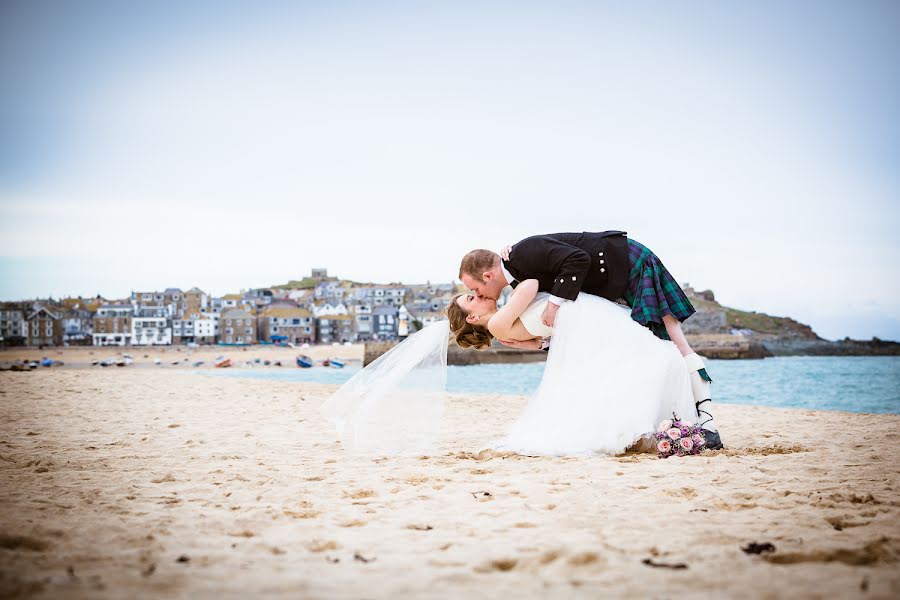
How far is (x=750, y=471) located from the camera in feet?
13.3

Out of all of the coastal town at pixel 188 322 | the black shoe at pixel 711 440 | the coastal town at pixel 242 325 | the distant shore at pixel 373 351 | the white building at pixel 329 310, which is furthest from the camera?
the white building at pixel 329 310

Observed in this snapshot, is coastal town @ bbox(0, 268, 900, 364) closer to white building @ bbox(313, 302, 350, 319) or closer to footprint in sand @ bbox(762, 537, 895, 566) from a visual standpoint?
white building @ bbox(313, 302, 350, 319)

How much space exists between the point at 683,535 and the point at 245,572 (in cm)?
181

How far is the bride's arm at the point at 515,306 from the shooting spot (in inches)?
195

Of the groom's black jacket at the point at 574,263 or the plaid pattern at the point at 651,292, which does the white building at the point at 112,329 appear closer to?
the groom's black jacket at the point at 574,263

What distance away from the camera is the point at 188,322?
98.2 meters

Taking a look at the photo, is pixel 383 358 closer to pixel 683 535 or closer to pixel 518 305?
pixel 518 305

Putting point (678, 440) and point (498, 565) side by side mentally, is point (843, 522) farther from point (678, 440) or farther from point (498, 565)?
point (678, 440)

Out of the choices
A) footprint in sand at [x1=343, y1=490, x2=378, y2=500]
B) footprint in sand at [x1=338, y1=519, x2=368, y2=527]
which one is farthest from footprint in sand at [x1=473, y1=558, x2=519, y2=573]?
footprint in sand at [x1=343, y1=490, x2=378, y2=500]

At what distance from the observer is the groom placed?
16.2ft

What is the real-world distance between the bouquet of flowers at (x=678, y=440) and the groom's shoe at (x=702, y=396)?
0.84ft

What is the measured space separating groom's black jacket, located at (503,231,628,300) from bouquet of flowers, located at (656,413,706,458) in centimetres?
116

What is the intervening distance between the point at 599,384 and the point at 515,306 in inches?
35.9

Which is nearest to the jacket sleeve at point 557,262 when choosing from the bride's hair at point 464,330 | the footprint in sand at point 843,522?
the bride's hair at point 464,330
